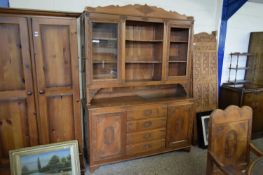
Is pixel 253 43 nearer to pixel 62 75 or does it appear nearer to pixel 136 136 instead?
pixel 136 136

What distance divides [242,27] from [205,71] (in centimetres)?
129

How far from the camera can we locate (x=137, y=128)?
97.7 inches

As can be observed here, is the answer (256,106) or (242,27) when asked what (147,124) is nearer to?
(256,106)

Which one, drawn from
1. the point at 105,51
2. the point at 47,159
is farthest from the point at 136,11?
the point at 47,159

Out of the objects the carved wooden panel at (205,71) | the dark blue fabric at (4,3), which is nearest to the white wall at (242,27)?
the carved wooden panel at (205,71)

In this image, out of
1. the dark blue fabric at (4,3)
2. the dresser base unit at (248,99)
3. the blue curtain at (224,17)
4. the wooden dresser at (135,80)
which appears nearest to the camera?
the dark blue fabric at (4,3)

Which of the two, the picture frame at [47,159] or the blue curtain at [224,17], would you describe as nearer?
the picture frame at [47,159]

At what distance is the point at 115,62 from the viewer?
2.40 m

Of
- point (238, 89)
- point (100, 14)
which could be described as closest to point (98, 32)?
point (100, 14)

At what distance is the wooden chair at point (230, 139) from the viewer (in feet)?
5.29

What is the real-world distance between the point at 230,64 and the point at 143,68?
1841 millimetres

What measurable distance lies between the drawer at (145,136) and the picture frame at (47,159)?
73 centimetres

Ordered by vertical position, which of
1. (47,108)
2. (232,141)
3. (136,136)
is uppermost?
(47,108)

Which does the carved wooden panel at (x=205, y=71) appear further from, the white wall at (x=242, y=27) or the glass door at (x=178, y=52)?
the white wall at (x=242, y=27)
